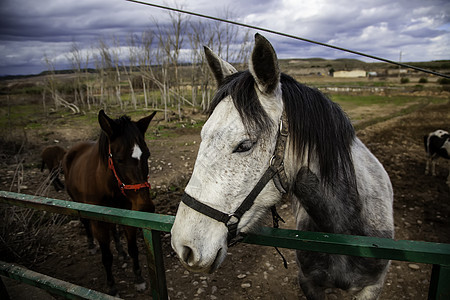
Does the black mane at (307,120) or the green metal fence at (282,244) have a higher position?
the black mane at (307,120)

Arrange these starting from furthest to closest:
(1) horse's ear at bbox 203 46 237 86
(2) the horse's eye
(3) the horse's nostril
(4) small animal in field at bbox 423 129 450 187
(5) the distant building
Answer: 1. (5) the distant building
2. (4) small animal in field at bbox 423 129 450 187
3. (1) horse's ear at bbox 203 46 237 86
4. (2) the horse's eye
5. (3) the horse's nostril

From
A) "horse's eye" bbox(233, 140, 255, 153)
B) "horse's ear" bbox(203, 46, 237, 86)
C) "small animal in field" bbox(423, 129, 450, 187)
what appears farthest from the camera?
"small animal in field" bbox(423, 129, 450, 187)

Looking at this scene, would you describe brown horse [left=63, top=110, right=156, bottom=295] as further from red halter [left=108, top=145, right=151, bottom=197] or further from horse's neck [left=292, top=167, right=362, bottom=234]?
horse's neck [left=292, top=167, right=362, bottom=234]

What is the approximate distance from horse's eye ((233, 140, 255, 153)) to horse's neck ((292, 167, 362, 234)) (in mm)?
441

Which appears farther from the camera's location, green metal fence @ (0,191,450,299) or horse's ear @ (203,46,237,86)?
horse's ear @ (203,46,237,86)

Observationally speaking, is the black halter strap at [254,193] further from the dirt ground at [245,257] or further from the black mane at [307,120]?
the dirt ground at [245,257]

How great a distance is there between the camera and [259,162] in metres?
1.39

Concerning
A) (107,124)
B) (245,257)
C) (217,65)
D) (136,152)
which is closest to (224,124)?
(217,65)

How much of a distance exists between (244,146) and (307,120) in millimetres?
448

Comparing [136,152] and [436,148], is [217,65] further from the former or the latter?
[436,148]

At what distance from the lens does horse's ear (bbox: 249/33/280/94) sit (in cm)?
128

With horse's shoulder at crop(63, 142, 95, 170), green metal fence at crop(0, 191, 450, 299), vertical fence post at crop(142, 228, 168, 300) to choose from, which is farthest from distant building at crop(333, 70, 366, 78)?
vertical fence post at crop(142, 228, 168, 300)

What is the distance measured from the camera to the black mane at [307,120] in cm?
140

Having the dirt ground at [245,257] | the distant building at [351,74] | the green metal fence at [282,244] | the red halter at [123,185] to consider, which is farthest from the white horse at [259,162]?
the distant building at [351,74]
